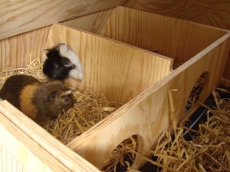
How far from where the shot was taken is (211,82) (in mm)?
1665

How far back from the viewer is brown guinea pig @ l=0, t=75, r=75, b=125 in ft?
4.55

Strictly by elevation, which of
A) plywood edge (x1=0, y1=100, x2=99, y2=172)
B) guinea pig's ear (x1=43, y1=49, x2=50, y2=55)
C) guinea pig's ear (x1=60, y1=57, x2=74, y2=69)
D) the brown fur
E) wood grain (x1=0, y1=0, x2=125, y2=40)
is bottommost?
the brown fur

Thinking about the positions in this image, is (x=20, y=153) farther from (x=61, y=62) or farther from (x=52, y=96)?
(x=61, y=62)

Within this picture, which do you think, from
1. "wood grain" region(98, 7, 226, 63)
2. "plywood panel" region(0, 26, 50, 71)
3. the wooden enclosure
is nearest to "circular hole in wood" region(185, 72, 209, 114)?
the wooden enclosure

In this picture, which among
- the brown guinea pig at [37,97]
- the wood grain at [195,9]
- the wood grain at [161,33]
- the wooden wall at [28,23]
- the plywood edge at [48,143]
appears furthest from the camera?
the wood grain at [195,9]

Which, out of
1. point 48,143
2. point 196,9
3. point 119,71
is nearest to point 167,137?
point 119,71

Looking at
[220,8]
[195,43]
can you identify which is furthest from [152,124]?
[220,8]

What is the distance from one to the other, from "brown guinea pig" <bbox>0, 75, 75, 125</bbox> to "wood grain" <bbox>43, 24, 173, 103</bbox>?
252 millimetres

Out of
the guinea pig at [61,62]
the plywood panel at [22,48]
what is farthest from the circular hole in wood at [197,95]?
the plywood panel at [22,48]

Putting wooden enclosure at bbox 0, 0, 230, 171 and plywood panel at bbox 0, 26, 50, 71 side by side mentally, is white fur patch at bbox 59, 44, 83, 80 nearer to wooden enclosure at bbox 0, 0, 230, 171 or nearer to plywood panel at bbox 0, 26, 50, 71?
wooden enclosure at bbox 0, 0, 230, 171

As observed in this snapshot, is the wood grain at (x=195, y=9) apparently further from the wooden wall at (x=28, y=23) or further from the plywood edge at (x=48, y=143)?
the plywood edge at (x=48, y=143)

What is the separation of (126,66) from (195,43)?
1.88 feet

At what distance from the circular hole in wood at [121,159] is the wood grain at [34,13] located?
78 centimetres

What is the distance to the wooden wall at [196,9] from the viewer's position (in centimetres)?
197
